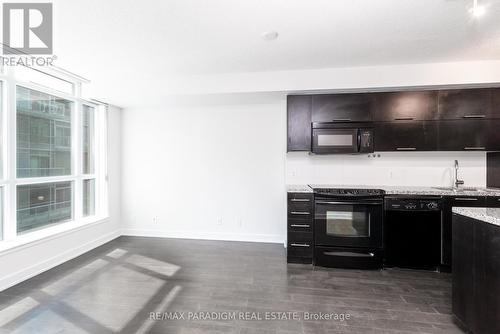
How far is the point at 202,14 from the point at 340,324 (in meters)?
2.92

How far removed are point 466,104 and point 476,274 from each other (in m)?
2.53

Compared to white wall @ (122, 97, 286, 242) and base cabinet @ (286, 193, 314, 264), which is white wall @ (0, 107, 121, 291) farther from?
base cabinet @ (286, 193, 314, 264)

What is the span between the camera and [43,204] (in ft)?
10.7

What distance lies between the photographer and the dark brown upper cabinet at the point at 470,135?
3170 millimetres

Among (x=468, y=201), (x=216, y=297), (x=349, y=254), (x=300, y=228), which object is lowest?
(x=216, y=297)

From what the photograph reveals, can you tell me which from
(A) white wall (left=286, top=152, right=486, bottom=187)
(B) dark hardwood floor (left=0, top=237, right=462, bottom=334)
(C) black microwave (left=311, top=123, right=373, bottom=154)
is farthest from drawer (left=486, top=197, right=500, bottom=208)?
(C) black microwave (left=311, top=123, right=373, bottom=154)

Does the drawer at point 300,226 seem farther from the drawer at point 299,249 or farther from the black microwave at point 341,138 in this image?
the black microwave at point 341,138

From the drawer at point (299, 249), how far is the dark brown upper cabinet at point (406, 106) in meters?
2.04

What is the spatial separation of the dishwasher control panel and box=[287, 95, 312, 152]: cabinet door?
1.28m

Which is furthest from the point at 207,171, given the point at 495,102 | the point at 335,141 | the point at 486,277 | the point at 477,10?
the point at 495,102

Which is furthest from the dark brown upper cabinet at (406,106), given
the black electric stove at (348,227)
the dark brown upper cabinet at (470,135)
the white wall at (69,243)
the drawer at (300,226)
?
the white wall at (69,243)

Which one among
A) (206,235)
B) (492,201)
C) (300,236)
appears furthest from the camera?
(206,235)

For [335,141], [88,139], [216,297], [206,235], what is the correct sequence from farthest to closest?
[206,235]
[88,139]
[335,141]
[216,297]

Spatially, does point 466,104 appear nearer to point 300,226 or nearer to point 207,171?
point 300,226
